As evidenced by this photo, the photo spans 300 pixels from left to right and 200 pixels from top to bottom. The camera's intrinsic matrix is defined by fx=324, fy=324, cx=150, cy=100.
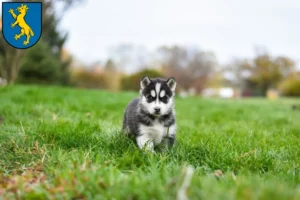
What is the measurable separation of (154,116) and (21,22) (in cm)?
207

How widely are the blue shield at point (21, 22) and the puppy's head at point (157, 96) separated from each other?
156 cm

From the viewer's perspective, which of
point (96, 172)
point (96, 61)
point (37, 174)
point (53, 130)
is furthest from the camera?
point (96, 61)

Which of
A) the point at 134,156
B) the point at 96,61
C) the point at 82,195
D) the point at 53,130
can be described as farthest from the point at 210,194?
the point at 96,61

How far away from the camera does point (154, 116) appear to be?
12.6ft

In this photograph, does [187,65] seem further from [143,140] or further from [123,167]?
[123,167]

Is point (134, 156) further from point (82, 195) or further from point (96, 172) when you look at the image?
point (82, 195)

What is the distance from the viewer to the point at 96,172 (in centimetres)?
236

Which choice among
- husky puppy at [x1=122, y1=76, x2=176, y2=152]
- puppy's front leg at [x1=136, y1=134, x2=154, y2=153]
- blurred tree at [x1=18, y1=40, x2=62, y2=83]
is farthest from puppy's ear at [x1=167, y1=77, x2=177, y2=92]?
blurred tree at [x1=18, y1=40, x2=62, y2=83]

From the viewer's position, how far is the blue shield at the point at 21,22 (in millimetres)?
4098

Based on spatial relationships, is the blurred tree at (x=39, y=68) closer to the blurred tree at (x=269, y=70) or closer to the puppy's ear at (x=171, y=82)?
the puppy's ear at (x=171, y=82)

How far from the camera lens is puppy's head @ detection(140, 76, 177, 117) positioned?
372 centimetres

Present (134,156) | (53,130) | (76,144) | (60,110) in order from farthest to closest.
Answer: (60,110) < (53,130) < (76,144) < (134,156)

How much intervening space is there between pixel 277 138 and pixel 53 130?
3147mm

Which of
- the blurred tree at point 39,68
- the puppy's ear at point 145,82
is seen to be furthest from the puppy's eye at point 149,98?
the blurred tree at point 39,68
